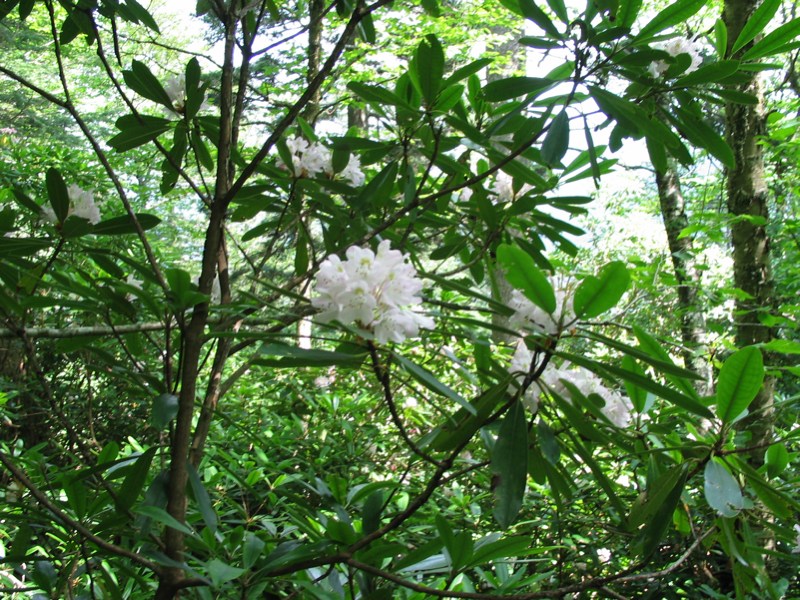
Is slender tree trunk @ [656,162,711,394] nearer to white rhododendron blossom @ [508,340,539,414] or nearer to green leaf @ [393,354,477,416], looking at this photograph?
white rhododendron blossom @ [508,340,539,414]

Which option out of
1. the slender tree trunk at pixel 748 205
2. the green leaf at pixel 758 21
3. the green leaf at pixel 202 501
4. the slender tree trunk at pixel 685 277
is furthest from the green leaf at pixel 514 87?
the slender tree trunk at pixel 685 277

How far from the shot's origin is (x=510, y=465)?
2.40 feet

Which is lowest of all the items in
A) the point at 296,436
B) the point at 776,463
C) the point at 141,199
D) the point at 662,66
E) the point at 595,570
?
the point at 595,570

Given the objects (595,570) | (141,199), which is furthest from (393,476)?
(141,199)

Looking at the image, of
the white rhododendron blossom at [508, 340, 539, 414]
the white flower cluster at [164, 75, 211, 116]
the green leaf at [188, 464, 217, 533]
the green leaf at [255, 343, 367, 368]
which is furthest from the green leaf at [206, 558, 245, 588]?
the white flower cluster at [164, 75, 211, 116]

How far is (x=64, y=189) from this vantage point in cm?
96

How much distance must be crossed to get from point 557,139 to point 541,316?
0.32m

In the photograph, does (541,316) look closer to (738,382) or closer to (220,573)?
(738,382)

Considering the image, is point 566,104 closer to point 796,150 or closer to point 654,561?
point 654,561

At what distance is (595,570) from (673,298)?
3.66 metres

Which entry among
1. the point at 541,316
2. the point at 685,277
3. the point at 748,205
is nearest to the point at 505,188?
the point at 541,316

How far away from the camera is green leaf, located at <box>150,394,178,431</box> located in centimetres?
76

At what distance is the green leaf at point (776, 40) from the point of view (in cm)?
94

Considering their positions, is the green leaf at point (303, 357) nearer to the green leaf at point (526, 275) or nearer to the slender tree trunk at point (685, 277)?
the green leaf at point (526, 275)
